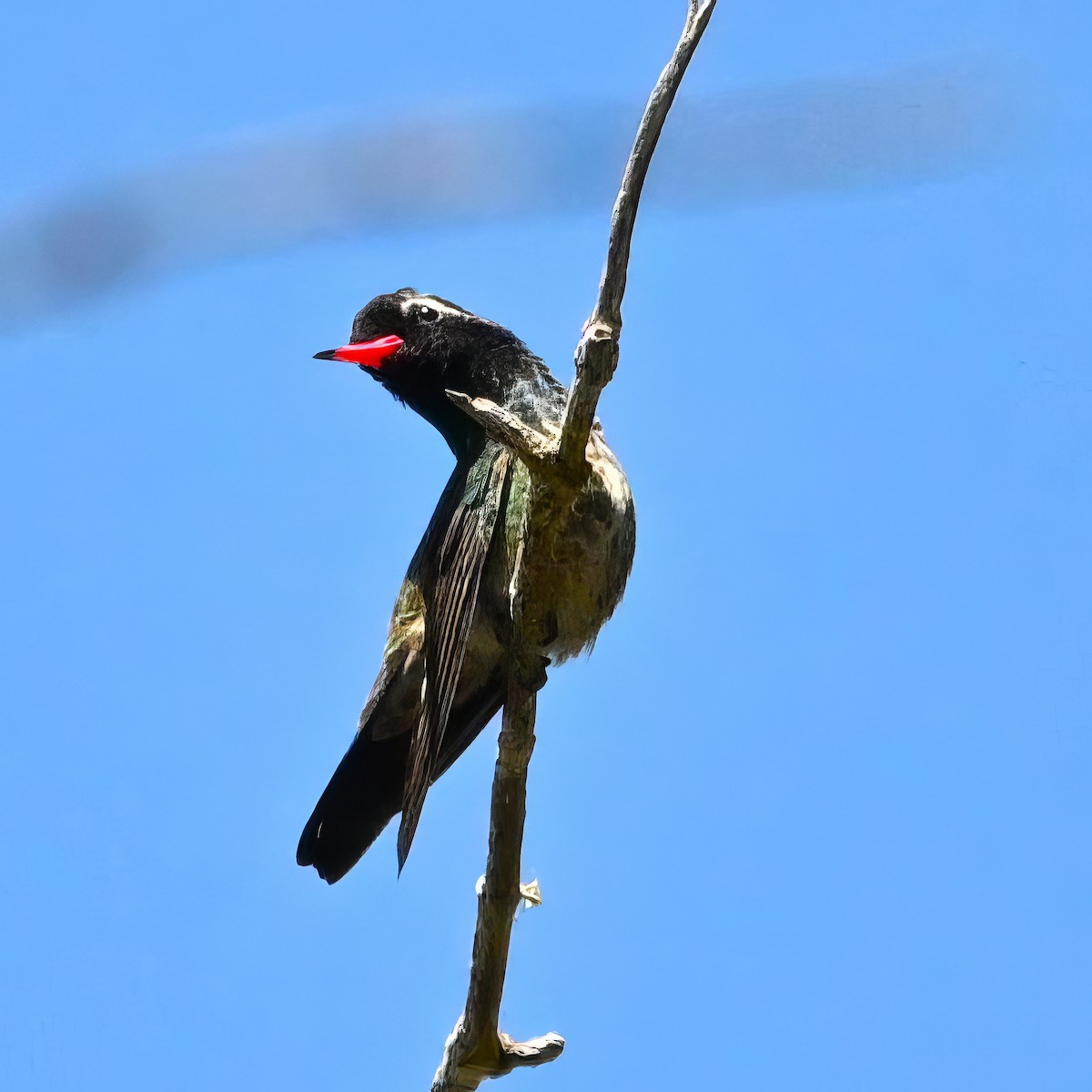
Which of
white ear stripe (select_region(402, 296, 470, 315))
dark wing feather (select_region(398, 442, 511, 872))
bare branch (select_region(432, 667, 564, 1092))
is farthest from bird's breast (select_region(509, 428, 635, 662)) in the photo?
white ear stripe (select_region(402, 296, 470, 315))

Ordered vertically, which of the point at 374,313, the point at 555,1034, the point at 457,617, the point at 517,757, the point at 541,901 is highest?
the point at 374,313

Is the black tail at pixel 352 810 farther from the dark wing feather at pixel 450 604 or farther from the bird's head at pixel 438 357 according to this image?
the bird's head at pixel 438 357

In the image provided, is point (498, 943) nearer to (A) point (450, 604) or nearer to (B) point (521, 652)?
(B) point (521, 652)

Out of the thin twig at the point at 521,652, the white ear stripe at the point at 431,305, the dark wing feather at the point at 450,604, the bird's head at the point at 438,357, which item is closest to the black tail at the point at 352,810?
the dark wing feather at the point at 450,604

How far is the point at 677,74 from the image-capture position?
3412mm

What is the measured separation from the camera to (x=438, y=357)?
502cm

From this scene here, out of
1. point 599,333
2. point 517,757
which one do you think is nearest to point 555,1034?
point 517,757

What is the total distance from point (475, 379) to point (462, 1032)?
2203 millimetres

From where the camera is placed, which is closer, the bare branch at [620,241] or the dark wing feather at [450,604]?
the bare branch at [620,241]

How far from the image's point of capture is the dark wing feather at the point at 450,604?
14.0 ft

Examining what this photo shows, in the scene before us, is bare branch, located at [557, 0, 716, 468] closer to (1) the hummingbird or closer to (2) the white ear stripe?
(1) the hummingbird

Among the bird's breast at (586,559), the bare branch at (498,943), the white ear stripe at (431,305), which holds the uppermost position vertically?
the white ear stripe at (431,305)

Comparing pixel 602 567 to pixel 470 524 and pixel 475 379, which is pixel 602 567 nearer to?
pixel 470 524

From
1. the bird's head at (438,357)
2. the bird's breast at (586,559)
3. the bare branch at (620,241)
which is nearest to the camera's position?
the bare branch at (620,241)
